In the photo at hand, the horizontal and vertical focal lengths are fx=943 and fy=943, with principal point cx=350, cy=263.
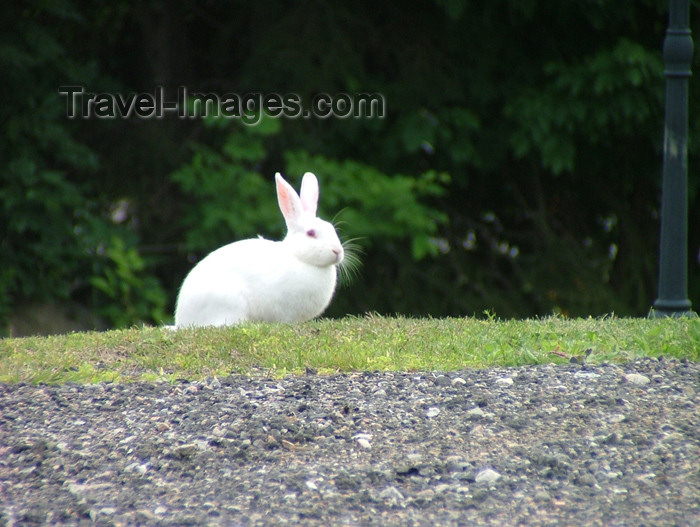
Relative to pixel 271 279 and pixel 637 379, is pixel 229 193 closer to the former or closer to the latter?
pixel 271 279

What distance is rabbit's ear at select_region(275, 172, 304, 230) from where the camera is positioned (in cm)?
571

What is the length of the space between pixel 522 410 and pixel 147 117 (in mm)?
7100

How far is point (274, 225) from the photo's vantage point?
883cm

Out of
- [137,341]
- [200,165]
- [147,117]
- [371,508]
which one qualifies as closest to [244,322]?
[137,341]

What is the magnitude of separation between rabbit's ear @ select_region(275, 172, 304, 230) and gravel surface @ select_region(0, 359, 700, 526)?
63.4 inches

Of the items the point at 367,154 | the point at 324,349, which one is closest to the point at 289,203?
the point at 324,349

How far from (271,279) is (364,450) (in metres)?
2.05

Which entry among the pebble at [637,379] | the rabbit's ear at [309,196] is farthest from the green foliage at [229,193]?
the pebble at [637,379]

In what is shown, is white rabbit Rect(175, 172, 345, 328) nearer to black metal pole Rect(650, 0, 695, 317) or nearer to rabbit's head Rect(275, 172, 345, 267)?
rabbit's head Rect(275, 172, 345, 267)

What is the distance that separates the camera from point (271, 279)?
18.3 ft

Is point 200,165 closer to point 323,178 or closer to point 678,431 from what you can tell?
point 323,178

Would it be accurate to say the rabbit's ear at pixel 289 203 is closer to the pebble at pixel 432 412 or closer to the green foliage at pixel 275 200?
the pebble at pixel 432 412

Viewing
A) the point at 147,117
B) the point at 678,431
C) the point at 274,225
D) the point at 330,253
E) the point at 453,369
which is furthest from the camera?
the point at 147,117

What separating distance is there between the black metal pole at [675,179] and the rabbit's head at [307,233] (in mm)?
2279
